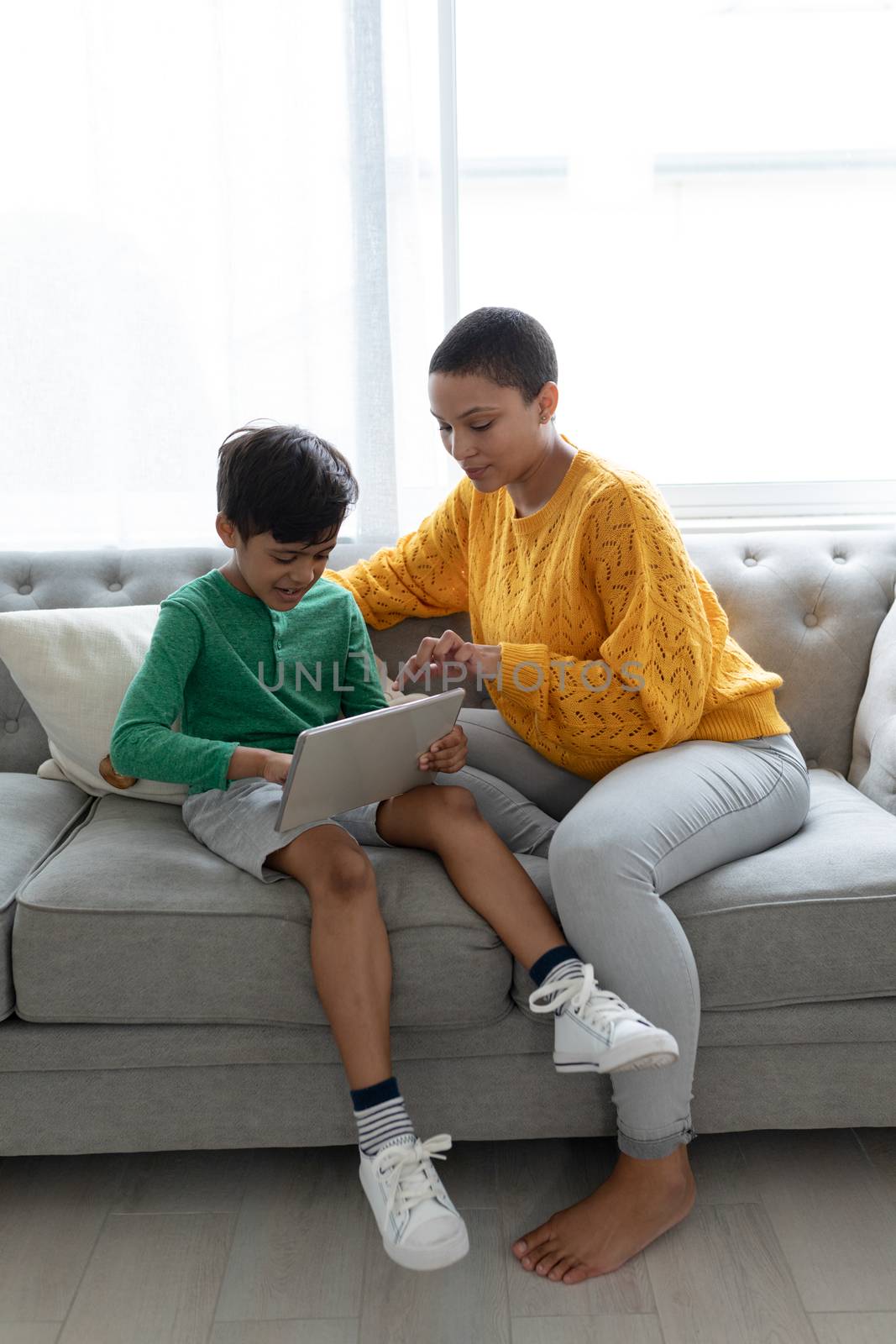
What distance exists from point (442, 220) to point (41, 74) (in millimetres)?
807

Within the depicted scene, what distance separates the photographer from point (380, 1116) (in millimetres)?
1270

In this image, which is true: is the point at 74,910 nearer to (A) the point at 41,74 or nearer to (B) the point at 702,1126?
(B) the point at 702,1126

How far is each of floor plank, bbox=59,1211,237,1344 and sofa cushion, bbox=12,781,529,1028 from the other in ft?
0.88

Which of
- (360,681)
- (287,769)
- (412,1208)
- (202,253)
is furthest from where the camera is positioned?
(202,253)

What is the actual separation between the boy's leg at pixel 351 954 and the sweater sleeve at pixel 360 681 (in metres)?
0.36

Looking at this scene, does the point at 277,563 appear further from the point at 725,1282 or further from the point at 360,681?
the point at 725,1282

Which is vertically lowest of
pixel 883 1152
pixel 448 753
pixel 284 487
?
pixel 883 1152

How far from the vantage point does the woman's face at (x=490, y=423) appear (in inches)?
61.0

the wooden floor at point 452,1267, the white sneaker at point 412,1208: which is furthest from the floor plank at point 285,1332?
the white sneaker at point 412,1208

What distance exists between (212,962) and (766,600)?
116 cm

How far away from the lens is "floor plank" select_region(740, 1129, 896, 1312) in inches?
50.6

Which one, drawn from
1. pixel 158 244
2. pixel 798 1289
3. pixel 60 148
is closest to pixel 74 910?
pixel 798 1289

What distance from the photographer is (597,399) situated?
2371mm

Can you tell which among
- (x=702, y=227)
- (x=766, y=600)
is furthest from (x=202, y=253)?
(x=766, y=600)
